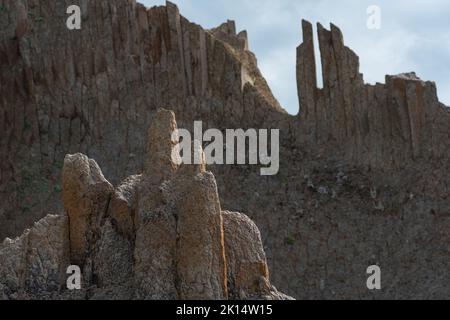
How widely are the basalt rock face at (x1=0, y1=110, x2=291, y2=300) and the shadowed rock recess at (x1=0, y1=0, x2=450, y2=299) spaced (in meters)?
28.8

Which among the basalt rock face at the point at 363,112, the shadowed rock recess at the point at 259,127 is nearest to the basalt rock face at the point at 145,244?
the shadowed rock recess at the point at 259,127

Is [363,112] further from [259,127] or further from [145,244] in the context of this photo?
[145,244]

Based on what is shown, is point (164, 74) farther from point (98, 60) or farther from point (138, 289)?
point (138, 289)

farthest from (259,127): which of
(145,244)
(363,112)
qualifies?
(145,244)

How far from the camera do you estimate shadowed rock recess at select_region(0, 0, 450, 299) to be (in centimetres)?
5866

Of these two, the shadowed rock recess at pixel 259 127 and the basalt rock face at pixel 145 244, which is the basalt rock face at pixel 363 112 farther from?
the basalt rock face at pixel 145 244

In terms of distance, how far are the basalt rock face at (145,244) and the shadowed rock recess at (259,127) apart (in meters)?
28.8

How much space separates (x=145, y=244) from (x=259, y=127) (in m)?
38.8

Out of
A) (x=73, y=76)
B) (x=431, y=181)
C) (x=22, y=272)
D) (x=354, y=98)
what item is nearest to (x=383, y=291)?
(x=431, y=181)

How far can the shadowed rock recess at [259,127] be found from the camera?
58.7m

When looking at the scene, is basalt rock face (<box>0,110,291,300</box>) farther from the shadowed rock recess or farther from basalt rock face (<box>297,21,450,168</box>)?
basalt rock face (<box>297,21,450,168</box>)

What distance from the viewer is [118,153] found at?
213 feet

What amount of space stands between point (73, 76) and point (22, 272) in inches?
1592

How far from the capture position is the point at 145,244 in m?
26.1
